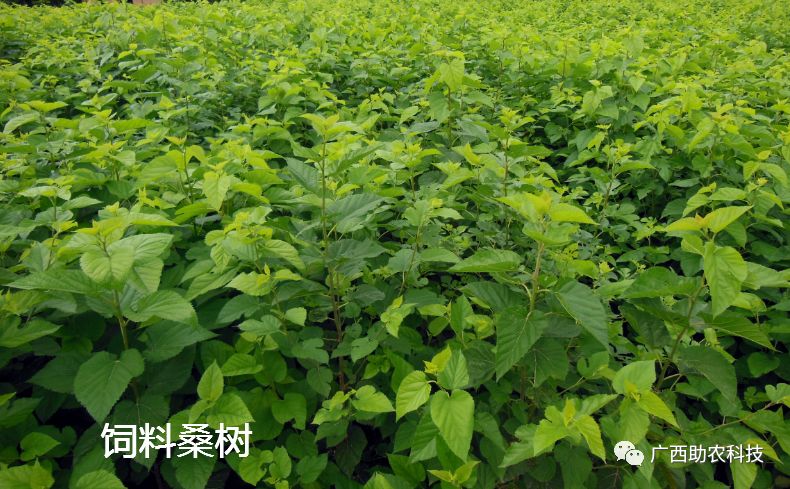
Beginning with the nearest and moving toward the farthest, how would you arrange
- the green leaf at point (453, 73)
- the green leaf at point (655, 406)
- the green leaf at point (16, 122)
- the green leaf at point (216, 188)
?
1. the green leaf at point (655, 406)
2. the green leaf at point (216, 188)
3. the green leaf at point (16, 122)
4. the green leaf at point (453, 73)

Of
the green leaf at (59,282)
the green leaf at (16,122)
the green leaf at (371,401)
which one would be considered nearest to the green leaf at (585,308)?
the green leaf at (371,401)

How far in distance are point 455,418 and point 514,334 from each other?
11.7 inches

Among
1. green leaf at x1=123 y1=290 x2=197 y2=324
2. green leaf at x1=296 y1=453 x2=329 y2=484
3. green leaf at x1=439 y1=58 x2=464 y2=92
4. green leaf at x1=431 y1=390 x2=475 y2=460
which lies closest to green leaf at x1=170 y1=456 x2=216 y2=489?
green leaf at x1=296 y1=453 x2=329 y2=484

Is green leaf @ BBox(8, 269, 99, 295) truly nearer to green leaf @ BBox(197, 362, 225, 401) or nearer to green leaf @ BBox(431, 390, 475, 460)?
green leaf @ BBox(197, 362, 225, 401)

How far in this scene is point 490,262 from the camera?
149 cm

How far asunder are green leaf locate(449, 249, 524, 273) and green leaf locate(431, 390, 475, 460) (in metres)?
0.36

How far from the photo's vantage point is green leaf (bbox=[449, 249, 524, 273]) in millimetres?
1469

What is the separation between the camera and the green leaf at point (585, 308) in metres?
1.33

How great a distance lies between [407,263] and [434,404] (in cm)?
62

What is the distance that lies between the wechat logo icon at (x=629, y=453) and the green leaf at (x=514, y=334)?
354 millimetres

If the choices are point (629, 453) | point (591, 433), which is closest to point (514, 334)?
point (591, 433)

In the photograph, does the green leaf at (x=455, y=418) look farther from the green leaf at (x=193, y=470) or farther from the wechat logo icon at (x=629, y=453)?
the green leaf at (x=193, y=470)

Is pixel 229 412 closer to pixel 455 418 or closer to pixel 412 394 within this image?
pixel 412 394

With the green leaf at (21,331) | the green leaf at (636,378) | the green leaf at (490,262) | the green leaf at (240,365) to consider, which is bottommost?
the green leaf at (240,365)
